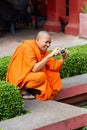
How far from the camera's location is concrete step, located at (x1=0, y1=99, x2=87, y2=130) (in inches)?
209

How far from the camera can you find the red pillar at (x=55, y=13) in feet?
43.6

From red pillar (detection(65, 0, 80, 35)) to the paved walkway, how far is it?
0.17 metres

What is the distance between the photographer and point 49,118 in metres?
5.51

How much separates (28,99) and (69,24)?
683cm

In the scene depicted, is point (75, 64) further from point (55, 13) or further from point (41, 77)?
point (55, 13)

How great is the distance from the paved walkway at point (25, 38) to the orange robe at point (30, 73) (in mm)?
4187

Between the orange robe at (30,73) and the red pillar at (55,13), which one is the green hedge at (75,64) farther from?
the red pillar at (55,13)

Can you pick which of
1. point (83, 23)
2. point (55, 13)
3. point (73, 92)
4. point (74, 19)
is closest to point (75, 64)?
point (73, 92)

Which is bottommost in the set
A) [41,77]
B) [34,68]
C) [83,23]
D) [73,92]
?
[73,92]

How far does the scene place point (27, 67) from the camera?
6090 millimetres

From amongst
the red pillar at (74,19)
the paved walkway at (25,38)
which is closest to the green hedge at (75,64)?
the paved walkway at (25,38)

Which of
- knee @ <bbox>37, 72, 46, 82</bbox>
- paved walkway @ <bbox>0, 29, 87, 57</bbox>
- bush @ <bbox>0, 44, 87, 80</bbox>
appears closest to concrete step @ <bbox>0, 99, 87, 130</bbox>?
knee @ <bbox>37, 72, 46, 82</bbox>

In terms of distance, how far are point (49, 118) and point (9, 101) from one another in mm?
512

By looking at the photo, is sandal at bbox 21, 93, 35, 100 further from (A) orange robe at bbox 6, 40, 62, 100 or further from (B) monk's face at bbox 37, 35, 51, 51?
(B) monk's face at bbox 37, 35, 51, 51
